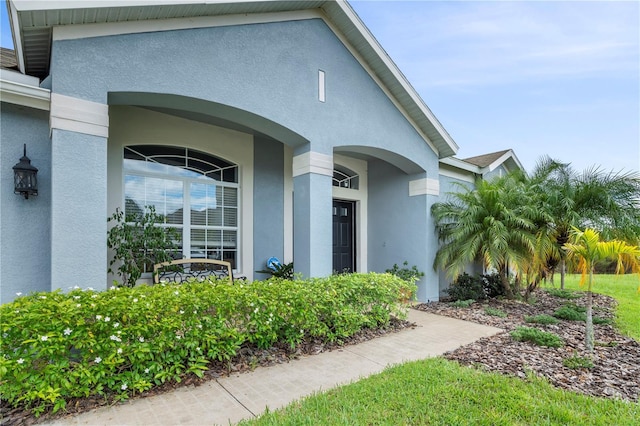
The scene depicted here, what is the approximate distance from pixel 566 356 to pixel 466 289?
4.47 meters

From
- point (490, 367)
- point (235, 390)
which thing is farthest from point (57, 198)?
point (490, 367)

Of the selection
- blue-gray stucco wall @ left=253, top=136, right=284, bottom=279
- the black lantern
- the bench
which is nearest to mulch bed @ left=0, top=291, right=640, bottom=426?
the bench

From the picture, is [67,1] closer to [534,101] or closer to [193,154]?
[193,154]

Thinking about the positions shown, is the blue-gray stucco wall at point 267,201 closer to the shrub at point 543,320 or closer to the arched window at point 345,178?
the arched window at point 345,178

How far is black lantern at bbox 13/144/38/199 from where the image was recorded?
13.6 ft

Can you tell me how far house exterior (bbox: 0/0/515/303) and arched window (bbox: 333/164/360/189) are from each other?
0.04 m

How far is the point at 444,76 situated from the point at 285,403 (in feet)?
53.0

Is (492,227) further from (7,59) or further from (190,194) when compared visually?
(7,59)

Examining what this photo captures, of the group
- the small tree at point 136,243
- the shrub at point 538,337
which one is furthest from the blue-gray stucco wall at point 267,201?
the shrub at point 538,337

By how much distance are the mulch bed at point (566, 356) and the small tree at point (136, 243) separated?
17.0 ft

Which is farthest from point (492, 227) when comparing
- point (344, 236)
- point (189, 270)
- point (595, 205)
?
point (189, 270)

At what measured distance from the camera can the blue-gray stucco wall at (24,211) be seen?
4160 millimetres

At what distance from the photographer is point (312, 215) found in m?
6.32

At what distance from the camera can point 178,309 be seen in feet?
12.1
